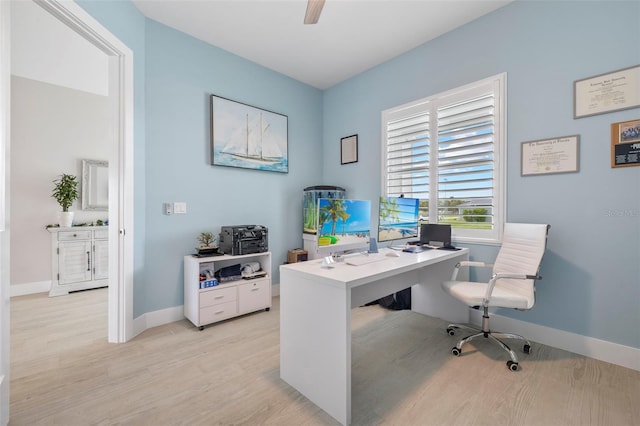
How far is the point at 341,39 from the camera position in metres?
3.03

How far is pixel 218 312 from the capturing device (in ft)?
9.09

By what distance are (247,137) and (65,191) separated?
9.08 feet

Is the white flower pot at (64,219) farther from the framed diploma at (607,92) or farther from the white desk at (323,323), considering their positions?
the framed diploma at (607,92)

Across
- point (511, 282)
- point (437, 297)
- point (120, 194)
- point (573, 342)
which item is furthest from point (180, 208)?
point (573, 342)

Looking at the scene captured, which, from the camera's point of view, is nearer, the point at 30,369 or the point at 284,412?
the point at 284,412

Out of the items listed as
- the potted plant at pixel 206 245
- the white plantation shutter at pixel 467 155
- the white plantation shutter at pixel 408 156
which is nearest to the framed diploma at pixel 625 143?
→ the white plantation shutter at pixel 467 155

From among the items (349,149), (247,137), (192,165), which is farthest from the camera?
(349,149)

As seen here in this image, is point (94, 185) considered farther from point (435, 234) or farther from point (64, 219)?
point (435, 234)

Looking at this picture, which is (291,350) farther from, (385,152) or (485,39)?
(485,39)

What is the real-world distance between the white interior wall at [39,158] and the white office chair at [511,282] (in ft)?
15.2

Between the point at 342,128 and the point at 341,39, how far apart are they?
4.06 feet

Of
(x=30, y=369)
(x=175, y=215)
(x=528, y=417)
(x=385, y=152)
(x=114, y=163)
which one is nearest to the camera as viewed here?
(x=528, y=417)

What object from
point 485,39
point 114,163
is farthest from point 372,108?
point 114,163

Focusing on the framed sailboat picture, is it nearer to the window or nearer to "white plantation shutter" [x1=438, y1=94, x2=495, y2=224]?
the window
